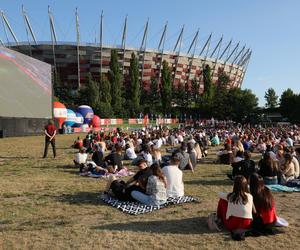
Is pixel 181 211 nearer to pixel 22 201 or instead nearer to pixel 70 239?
pixel 70 239

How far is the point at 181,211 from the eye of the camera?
7895mm

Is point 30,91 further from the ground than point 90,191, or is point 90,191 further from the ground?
point 30,91

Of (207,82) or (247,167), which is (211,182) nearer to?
(247,167)

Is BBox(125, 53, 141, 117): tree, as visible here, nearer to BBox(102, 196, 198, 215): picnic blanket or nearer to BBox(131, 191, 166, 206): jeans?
BBox(102, 196, 198, 215): picnic blanket

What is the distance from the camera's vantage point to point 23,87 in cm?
2944

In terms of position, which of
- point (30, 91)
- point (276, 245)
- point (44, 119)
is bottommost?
point (276, 245)

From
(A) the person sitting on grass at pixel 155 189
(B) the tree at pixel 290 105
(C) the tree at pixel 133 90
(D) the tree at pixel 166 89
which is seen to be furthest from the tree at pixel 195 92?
(A) the person sitting on grass at pixel 155 189

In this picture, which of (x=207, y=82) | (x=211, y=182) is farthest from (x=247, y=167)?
(x=207, y=82)

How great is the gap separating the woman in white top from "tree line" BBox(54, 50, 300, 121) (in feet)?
195

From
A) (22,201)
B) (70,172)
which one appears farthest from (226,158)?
(22,201)

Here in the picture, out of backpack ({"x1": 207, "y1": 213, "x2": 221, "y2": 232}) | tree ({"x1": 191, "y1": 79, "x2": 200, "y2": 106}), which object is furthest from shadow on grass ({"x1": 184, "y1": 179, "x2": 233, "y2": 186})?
tree ({"x1": 191, "y1": 79, "x2": 200, "y2": 106})

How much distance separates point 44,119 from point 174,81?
6681 cm

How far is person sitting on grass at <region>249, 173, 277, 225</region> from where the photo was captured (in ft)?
20.5

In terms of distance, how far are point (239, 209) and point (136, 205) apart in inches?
111
